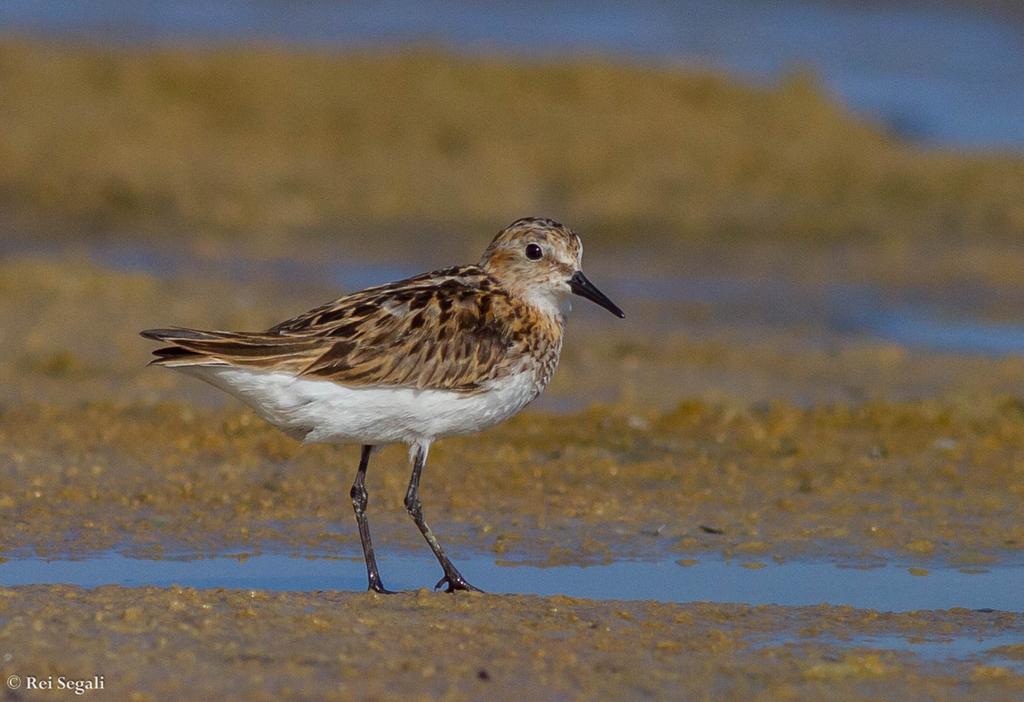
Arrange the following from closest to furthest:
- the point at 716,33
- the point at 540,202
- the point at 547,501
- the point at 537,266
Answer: the point at 537,266, the point at 547,501, the point at 540,202, the point at 716,33

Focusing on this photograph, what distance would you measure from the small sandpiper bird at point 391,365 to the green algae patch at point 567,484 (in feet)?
2.78

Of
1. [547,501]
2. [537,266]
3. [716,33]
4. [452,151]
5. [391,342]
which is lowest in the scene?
[547,501]

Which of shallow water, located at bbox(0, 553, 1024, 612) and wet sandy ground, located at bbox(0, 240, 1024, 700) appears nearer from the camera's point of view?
wet sandy ground, located at bbox(0, 240, 1024, 700)

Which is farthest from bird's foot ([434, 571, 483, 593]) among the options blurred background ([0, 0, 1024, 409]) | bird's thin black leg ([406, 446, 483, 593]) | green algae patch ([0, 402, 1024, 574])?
blurred background ([0, 0, 1024, 409])

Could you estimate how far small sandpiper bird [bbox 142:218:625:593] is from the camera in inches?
311

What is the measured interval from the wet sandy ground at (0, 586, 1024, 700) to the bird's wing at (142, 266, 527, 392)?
1.01 meters

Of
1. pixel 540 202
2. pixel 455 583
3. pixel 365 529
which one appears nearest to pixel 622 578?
pixel 455 583

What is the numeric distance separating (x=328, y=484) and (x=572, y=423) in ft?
6.82

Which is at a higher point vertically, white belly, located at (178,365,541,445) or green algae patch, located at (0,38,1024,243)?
green algae patch, located at (0,38,1024,243)

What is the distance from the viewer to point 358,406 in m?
8.03

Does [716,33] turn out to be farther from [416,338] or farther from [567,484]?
[416,338]

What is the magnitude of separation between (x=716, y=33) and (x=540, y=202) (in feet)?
37.4

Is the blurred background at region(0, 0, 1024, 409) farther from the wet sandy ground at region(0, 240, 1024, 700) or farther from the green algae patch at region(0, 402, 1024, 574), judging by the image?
the green algae patch at region(0, 402, 1024, 574)

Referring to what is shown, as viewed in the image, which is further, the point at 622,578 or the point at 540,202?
the point at 540,202
